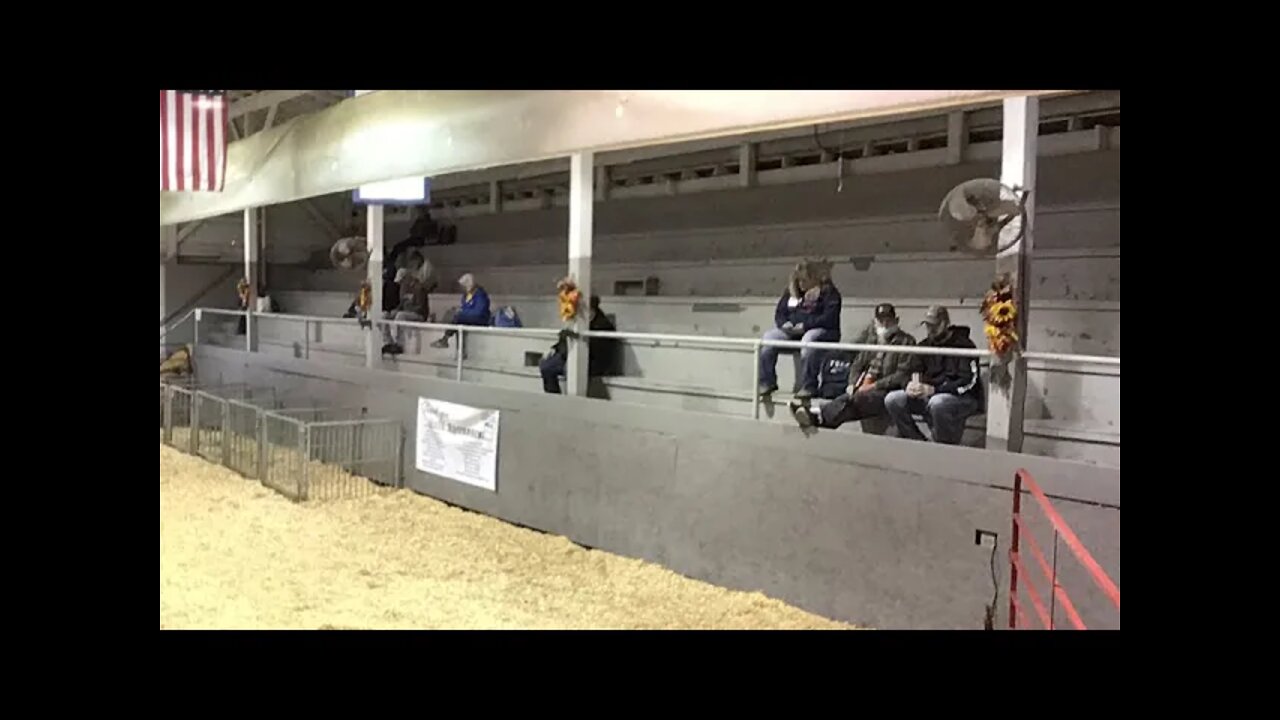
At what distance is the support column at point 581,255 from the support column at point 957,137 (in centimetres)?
434

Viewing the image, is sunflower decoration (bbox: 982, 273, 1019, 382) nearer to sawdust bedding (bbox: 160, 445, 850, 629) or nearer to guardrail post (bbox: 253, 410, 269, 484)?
sawdust bedding (bbox: 160, 445, 850, 629)

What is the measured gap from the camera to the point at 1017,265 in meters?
6.07

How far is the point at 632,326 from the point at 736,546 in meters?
5.68

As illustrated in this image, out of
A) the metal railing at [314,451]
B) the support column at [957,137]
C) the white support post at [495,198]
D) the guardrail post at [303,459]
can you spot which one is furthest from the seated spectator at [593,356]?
the white support post at [495,198]

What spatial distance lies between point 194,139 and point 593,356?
5275 mm

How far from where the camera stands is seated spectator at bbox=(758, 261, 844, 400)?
26.8ft

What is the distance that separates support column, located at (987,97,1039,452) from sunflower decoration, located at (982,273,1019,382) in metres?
0.05

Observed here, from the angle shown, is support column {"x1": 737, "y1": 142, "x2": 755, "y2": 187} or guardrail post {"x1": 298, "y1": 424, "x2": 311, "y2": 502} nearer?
guardrail post {"x1": 298, "y1": 424, "x2": 311, "y2": 502}

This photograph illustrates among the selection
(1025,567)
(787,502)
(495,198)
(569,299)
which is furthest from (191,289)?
(1025,567)

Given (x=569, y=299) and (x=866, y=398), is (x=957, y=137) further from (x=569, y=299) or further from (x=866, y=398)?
(x=866, y=398)

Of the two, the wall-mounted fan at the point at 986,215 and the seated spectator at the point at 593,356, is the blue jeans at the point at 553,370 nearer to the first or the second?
the seated spectator at the point at 593,356

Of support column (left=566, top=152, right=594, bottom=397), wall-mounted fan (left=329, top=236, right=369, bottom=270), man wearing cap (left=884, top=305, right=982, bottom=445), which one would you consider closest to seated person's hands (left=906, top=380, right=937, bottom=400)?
man wearing cap (left=884, top=305, right=982, bottom=445)
